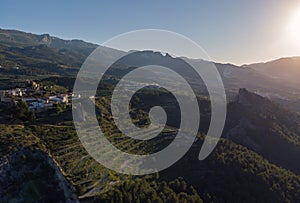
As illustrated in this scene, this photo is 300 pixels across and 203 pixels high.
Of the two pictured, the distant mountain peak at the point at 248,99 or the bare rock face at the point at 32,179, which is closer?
the bare rock face at the point at 32,179

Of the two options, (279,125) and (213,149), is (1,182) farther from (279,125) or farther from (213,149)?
(279,125)

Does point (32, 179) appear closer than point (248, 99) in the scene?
Yes

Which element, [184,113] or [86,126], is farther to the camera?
[184,113]

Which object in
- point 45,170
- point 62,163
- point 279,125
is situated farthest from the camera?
point 279,125

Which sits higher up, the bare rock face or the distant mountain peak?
the distant mountain peak

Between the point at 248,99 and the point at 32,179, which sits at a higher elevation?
the point at 248,99

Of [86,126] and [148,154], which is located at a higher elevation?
[86,126]

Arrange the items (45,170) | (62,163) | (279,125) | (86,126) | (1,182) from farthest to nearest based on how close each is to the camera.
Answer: (279,125)
(86,126)
(62,163)
(45,170)
(1,182)

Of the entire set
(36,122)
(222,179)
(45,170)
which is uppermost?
(36,122)

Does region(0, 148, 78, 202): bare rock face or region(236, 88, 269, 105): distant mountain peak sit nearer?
region(0, 148, 78, 202): bare rock face

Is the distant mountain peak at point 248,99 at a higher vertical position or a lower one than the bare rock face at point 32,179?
higher

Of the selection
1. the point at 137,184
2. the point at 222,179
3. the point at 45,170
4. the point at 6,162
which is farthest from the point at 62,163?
the point at 222,179
